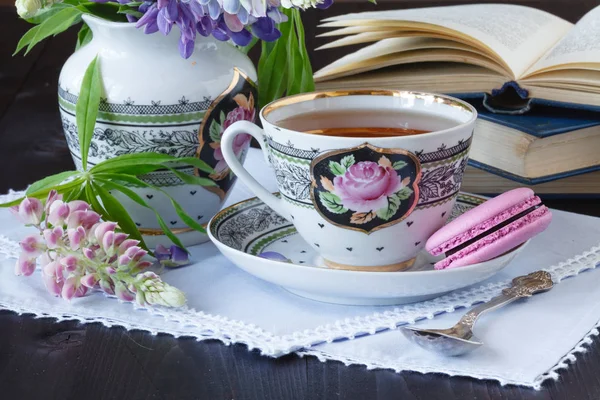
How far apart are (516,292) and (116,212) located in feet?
1.06

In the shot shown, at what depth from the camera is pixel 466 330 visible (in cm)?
66

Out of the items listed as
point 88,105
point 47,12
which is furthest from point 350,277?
point 47,12

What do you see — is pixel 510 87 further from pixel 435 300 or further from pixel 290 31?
pixel 435 300

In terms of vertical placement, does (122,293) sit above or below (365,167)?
below

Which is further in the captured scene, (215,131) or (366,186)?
(215,131)

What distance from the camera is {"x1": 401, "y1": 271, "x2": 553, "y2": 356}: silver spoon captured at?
0.63 m

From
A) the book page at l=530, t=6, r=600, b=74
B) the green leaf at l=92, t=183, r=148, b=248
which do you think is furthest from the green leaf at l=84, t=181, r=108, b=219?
the book page at l=530, t=6, r=600, b=74

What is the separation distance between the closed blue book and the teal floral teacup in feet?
0.70

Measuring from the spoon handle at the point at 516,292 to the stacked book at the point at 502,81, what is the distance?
23 centimetres

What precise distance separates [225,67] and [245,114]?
0.17 ft

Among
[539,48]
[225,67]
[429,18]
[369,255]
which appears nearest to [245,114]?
[225,67]

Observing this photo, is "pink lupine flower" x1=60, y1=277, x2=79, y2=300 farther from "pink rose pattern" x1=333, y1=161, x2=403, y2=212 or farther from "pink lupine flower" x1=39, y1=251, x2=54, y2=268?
"pink rose pattern" x1=333, y1=161, x2=403, y2=212

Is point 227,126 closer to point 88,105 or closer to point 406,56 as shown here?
point 88,105

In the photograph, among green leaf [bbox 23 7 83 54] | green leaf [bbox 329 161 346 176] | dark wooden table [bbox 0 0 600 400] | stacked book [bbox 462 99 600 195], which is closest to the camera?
dark wooden table [bbox 0 0 600 400]
